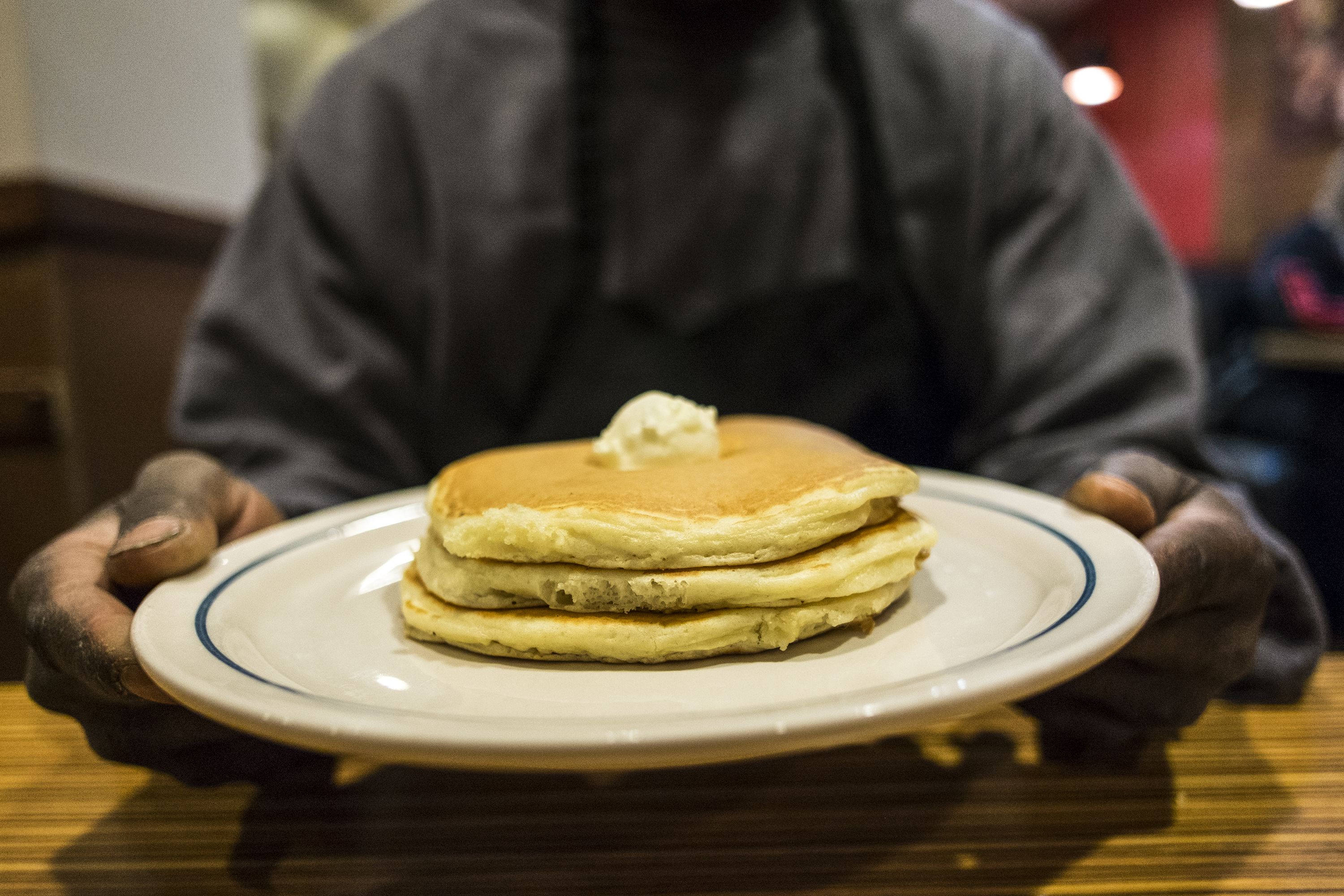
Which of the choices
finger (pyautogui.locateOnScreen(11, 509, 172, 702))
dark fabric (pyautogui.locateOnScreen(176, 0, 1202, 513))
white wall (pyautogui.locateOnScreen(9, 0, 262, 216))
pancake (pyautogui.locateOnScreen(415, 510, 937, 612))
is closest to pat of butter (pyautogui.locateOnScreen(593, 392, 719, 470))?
pancake (pyautogui.locateOnScreen(415, 510, 937, 612))

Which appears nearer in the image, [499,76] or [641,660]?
[641,660]

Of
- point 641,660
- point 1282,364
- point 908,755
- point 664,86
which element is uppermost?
point 664,86

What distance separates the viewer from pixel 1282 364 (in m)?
2.99

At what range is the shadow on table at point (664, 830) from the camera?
0.51 meters

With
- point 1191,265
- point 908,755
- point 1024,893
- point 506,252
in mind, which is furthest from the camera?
point 1191,265

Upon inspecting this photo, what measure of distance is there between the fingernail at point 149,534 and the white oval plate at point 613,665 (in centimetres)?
3

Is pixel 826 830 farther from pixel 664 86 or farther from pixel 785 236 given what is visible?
pixel 664 86

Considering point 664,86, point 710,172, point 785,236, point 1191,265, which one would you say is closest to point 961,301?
point 785,236

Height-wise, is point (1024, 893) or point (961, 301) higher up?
point (961, 301)

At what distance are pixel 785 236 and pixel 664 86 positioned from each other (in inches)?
12.1

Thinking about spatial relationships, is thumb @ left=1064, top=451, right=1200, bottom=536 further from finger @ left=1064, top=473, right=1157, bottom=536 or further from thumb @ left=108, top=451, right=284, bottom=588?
thumb @ left=108, top=451, right=284, bottom=588

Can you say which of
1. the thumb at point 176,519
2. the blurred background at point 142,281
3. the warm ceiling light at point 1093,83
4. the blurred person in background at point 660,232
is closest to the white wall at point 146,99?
the blurred background at point 142,281

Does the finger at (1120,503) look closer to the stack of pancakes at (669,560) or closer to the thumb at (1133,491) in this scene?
the thumb at (1133,491)

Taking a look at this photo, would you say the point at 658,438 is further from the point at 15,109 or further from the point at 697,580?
the point at 15,109
